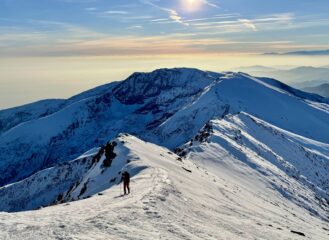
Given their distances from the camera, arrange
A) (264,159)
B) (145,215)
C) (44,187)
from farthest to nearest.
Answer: (44,187), (264,159), (145,215)

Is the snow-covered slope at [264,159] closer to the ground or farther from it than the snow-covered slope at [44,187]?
farther from it

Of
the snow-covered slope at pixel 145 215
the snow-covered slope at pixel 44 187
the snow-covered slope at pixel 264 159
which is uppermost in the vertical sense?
the snow-covered slope at pixel 145 215

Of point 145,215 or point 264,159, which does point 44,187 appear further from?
point 145,215

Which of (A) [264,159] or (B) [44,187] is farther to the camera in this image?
(B) [44,187]

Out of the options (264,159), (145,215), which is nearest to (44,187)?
(264,159)

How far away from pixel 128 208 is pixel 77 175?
472 ft

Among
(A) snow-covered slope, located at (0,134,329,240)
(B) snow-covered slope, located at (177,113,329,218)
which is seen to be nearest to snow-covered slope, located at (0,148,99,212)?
(B) snow-covered slope, located at (177,113,329,218)

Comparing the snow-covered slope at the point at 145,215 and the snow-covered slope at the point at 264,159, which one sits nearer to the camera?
the snow-covered slope at the point at 145,215

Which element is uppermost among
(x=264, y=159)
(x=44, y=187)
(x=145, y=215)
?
(x=145, y=215)

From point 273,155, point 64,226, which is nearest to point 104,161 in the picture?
point 64,226

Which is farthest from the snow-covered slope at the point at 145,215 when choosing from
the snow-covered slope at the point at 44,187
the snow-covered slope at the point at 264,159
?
the snow-covered slope at the point at 44,187

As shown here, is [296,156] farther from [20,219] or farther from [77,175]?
Result: [20,219]

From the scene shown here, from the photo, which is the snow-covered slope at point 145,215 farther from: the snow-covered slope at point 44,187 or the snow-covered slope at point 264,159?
the snow-covered slope at point 44,187

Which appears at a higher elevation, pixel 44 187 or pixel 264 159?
pixel 264 159
